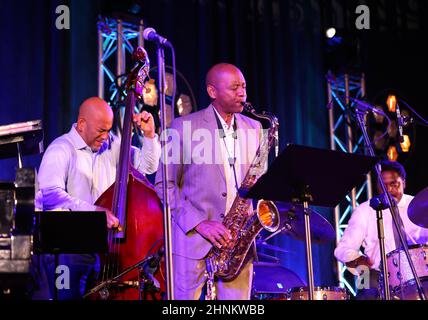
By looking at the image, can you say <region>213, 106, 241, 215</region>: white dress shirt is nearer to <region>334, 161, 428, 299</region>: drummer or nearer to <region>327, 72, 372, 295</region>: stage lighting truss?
<region>334, 161, 428, 299</region>: drummer

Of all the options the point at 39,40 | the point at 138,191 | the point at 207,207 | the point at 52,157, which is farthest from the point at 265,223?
the point at 39,40

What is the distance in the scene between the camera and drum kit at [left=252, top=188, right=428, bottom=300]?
472 cm

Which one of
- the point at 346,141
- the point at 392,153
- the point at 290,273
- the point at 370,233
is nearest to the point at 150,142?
the point at 290,273

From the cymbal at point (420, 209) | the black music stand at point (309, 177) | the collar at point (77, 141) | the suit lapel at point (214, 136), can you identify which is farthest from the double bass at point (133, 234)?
the cymbal at point (420, 209)

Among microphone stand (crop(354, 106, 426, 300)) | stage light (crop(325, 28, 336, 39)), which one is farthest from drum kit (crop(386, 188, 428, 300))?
stage light (crop(325, 28, 336, 39))

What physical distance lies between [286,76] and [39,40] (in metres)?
3.14

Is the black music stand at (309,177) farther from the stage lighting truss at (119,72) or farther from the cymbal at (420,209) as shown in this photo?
the stage lighting truss at (119,72)

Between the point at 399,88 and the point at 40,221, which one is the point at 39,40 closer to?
the point at 40,221

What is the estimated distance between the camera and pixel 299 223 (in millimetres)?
4656

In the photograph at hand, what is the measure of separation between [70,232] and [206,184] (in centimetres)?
118

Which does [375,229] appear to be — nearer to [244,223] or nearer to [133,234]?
[244,223]

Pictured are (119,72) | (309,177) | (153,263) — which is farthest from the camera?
(119,72)

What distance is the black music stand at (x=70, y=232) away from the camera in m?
3.82

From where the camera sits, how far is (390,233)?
6953mm
